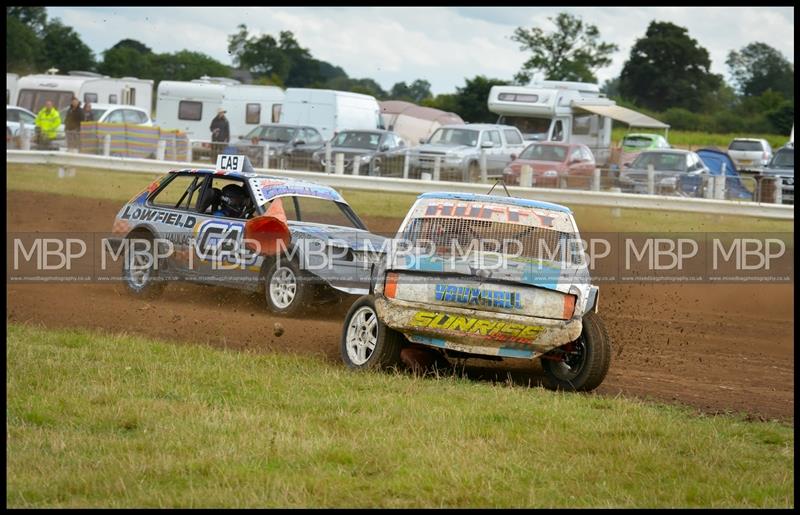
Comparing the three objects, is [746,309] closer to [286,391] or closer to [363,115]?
[286,391]

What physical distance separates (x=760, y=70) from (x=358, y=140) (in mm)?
73188

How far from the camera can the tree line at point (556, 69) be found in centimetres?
5959

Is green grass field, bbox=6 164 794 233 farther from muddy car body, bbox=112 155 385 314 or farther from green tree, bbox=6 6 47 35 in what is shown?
green tree, bbox=6 6 47 35

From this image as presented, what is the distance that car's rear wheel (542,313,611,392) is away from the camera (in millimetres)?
8250

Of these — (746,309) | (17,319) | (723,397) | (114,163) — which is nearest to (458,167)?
(114,163)

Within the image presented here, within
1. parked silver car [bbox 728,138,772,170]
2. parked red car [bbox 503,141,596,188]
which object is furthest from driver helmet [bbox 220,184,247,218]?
parked silver car [bbox 728,138,772,170]

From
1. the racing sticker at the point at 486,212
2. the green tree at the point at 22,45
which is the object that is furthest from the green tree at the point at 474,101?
the racing sticker at the point at 486,212

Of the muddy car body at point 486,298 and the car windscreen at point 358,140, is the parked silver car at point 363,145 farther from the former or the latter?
the muddy car body at point 486,298

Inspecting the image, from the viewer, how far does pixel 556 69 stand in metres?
64.9

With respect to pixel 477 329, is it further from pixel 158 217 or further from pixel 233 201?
pixel 158 217

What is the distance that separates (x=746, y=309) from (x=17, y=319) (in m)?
7.76

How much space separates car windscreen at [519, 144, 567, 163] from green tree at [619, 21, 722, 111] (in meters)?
51.8

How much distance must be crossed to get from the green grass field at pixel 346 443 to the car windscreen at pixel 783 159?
20054 millimetres

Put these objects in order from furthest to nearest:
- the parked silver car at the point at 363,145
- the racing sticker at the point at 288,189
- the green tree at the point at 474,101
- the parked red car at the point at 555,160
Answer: the green tree at the point at 474,101 → the parked red car at the point at 555,160 → the parked silver car at the point at 363,145 → the racing sticker at the point at 288,189
